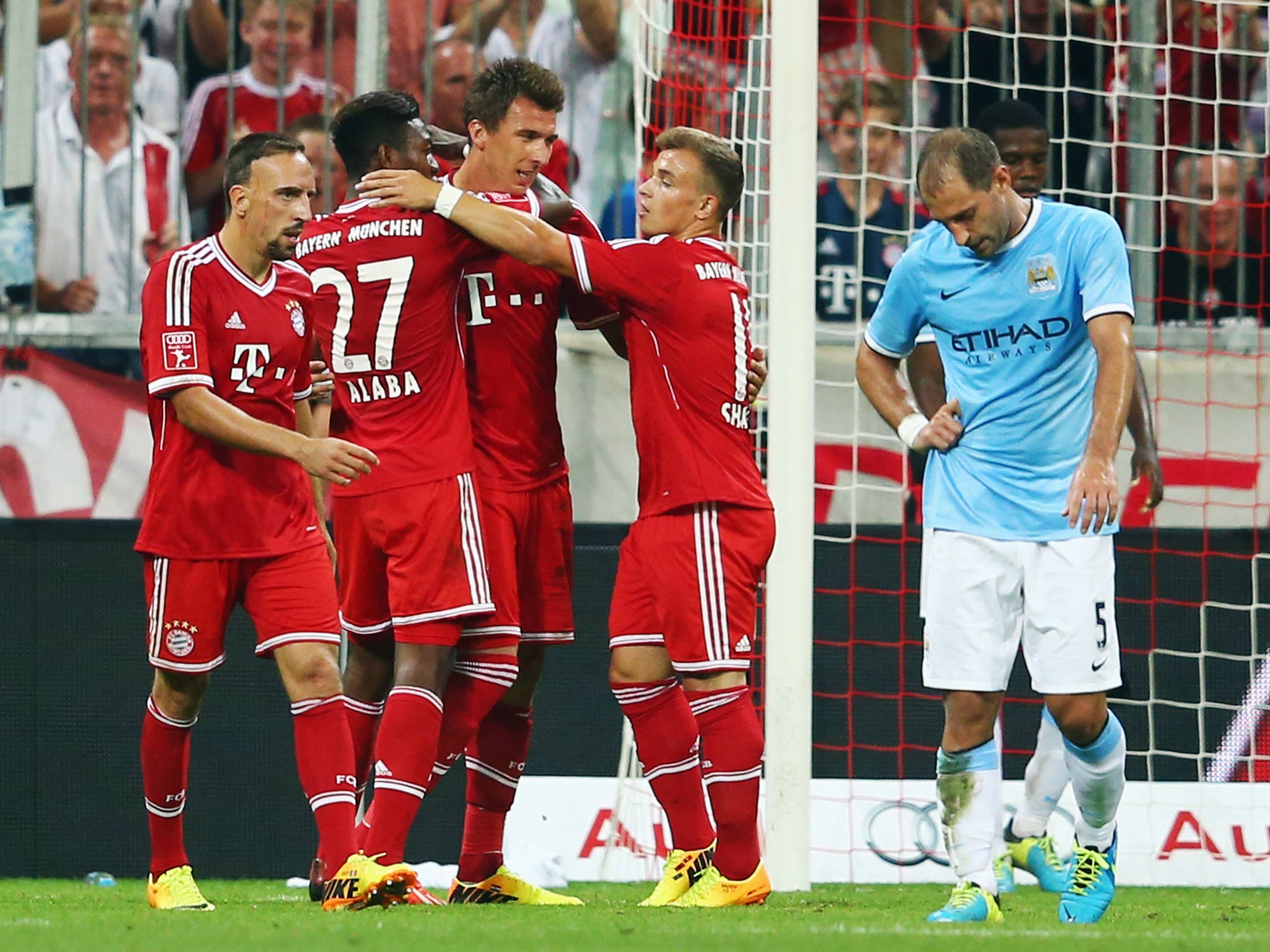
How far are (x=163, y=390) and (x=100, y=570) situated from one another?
2333mm

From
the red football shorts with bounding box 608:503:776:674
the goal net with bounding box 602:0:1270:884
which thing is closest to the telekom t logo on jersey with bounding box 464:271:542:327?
the red football shorts with bounding box 608:503:776:674

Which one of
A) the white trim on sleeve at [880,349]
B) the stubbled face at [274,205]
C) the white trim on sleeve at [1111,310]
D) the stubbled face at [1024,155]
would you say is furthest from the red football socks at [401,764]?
the stubbled face at [1024,155]

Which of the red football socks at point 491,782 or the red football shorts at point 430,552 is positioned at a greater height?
the red football shorts at point 430,552

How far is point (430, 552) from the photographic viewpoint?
489 centimetres

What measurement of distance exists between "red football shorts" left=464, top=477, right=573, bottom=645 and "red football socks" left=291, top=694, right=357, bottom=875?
22.2 inches

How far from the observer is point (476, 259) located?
16.7 feet

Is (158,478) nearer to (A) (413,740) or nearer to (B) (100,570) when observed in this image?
(A) (413,740)

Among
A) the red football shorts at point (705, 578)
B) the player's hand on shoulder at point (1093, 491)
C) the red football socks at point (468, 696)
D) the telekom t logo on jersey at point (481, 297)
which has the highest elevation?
the telekom t logo on jersey at point (481, 297)

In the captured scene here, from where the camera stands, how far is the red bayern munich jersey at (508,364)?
5.21 metres

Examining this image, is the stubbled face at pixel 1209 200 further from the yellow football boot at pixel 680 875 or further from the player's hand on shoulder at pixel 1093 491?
the yellow football boot at pixel 680 875

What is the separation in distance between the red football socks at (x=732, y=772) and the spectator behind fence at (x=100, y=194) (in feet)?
14.4

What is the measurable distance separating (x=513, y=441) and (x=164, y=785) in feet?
4.30

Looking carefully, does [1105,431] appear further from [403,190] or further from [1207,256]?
[1207,256]

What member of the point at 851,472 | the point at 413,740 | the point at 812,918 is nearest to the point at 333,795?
the point at 413,740
